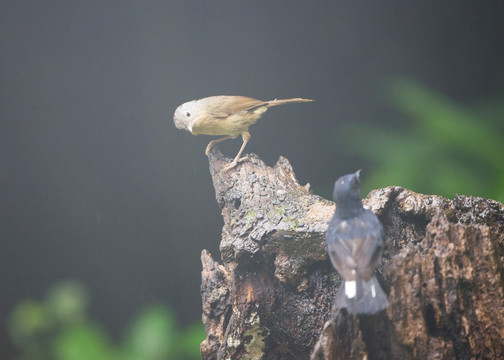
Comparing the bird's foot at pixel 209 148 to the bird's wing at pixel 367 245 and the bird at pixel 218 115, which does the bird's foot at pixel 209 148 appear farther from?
the bird's wing at pixel 367 245

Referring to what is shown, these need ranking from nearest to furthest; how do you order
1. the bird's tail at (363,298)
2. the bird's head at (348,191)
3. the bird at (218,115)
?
the bird's tail at (363,298)
the bird's head at (348,191)
the bird at (218,115)

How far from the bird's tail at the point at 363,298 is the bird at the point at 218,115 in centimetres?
166

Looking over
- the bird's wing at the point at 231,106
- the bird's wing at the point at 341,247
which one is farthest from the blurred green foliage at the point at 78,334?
the bird's wing at the point at 341,247

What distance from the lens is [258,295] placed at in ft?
8.20

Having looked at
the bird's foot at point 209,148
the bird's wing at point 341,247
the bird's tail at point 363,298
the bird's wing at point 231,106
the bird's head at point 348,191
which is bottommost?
the bird's tail at point 363,298

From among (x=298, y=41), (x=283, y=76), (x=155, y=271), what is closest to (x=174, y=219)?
(x=155, y=271)

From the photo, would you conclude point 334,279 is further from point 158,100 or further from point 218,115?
point 158,100

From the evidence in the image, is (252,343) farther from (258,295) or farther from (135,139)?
(135,139)

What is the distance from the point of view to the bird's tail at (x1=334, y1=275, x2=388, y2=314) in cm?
183

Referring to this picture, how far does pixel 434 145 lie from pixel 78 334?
3.74m

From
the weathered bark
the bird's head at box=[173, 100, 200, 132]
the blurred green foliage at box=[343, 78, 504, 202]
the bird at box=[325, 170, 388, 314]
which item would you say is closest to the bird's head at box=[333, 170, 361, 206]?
the bird at box=[325, 170, 388, 314]

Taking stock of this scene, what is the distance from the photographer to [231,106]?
3367mm

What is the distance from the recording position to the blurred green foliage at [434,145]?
148 inches

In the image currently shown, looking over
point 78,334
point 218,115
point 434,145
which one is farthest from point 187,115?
point 78,334
